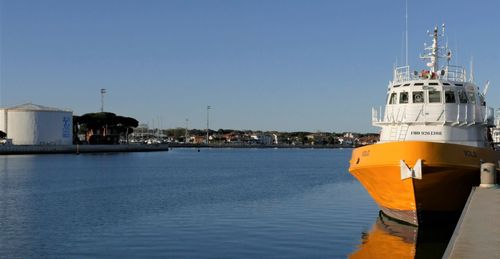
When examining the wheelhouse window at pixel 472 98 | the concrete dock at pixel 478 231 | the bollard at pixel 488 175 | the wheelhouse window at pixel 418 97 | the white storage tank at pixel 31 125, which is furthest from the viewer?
the white storage tank at pixel 31 125

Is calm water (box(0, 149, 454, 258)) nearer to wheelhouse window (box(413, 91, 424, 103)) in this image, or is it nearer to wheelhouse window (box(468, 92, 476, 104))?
wheelhouse window (box(413, 91, 424, 103))

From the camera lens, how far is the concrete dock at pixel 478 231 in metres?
14.6

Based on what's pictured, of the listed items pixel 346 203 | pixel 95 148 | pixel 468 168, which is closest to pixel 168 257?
pixel 468 168

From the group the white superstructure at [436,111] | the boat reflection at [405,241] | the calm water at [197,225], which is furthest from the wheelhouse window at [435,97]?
the calm water at [197,225]

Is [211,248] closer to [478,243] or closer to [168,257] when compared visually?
[168,257]

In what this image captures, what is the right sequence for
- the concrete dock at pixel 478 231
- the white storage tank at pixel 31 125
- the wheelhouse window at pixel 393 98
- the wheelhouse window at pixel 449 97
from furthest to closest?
1. the white storage tank at pixel 31 125
2. the wheelhouse window at pixel 393 98
3. the wheelhouse window at pixel 449 97
4. the concrete dock at pixel 478 231

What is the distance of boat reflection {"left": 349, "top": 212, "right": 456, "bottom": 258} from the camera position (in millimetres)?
25578

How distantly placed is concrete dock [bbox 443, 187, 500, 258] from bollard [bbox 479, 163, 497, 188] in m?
2.53

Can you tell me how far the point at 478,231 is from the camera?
17344mm

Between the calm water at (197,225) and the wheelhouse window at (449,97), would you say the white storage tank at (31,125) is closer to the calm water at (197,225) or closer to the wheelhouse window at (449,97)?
the calm water at (197,225)

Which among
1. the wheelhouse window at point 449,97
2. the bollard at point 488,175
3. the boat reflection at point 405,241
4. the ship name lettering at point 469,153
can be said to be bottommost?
the boat reflection at point 405,241

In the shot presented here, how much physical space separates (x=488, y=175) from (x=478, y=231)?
10836mm

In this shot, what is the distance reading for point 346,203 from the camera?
43969mm

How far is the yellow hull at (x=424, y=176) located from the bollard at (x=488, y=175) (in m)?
0.61
